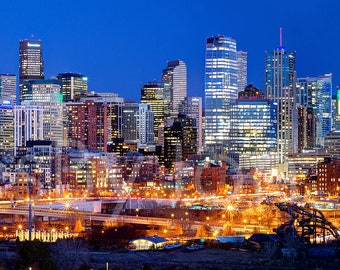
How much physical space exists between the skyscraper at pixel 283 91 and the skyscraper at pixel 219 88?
8408 mm

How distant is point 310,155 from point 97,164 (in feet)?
86.5

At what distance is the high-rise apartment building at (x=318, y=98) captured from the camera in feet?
380

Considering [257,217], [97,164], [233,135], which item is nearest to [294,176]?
[233,135]

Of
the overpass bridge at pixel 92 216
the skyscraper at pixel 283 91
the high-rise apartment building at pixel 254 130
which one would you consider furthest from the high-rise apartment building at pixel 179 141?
the overpass bridge at pixel 92 216

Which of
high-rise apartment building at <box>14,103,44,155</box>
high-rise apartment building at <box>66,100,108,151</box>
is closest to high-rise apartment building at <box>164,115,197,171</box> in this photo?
high-rise apartment building at <box>66,100,108,151</box>

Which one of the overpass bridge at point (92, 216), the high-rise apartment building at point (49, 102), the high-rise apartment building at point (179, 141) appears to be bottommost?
the overpass bridge at point (92, 216)

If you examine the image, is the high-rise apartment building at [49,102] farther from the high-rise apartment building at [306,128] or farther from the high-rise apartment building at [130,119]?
the high-rise apartment building at [306,128]

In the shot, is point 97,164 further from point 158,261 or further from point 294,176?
point 158,261

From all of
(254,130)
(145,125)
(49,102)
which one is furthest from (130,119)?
(254,130)

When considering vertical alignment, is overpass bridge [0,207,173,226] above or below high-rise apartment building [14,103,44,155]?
below

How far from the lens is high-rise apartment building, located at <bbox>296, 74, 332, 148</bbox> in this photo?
115919 millimetres

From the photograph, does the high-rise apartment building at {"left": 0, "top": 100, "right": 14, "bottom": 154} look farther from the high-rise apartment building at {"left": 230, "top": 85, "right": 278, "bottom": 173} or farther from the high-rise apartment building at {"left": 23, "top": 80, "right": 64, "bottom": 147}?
the high-rise apartment building at {"left": 230, "top": 85, "right": 278, "bottom": 173}

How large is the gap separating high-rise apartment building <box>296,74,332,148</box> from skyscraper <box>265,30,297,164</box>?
22.9ft

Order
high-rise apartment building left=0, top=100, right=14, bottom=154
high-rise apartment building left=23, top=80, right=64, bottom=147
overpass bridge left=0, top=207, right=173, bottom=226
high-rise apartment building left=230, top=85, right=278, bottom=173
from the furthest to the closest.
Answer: high-rise apartment building left=23, top=80, right=64, bottom=147 < high-rise apartment building left=0, top=100, right=14, bottom=154 < high-rise apartment building left=230, top=85, right=278, bottom=173 < overpass bridge left=0, top=207, right=173, bottom=226
